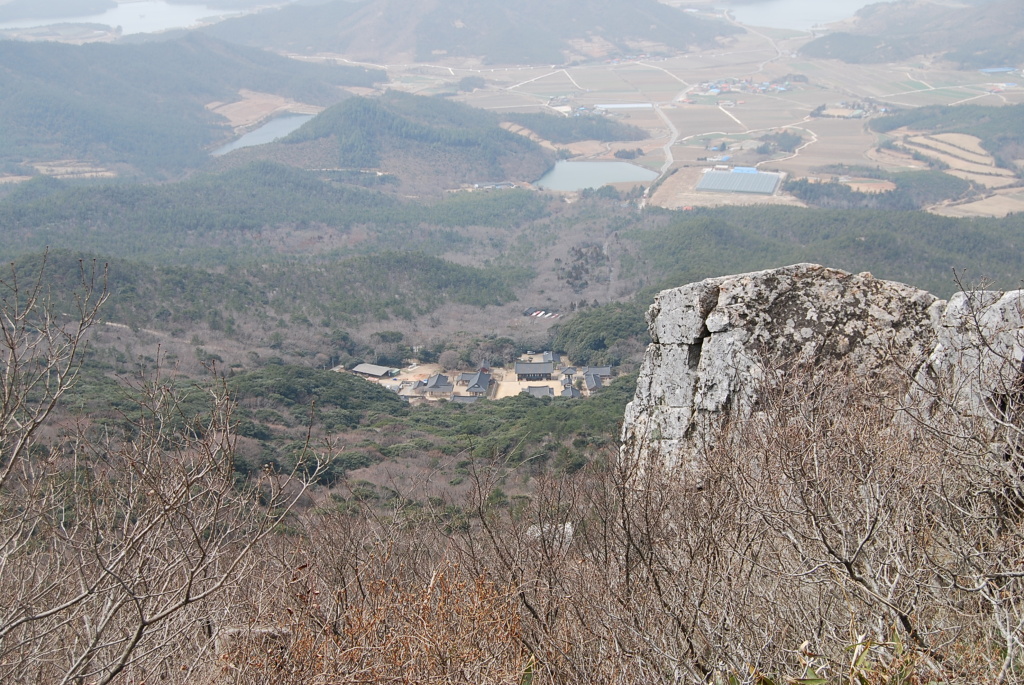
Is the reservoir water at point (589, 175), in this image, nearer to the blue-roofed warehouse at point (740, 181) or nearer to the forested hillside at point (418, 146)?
the forested hillside at point (418, 146)

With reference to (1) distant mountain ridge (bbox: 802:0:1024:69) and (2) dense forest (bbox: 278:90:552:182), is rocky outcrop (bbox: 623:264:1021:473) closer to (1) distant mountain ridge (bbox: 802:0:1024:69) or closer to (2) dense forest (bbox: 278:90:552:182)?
(2) dense forest (bbox: 278:90:552:182)

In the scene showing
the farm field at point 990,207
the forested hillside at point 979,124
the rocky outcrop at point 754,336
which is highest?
the rocky outcrop at point 754,336

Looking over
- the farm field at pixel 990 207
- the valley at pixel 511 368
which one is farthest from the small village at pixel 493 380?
the farm field at pixel 990 207

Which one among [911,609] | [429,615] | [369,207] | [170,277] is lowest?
[369,207]

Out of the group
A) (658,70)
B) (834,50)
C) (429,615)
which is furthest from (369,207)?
(834,50)

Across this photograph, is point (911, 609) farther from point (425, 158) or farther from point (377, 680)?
point (425, 158)

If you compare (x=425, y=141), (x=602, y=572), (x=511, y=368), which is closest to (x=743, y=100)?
(x=425, y=141)
